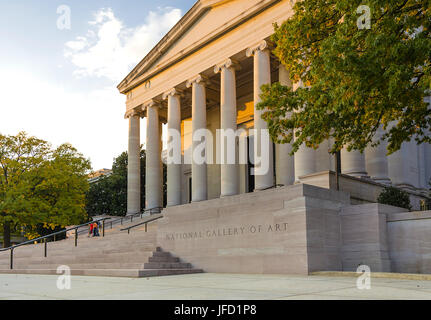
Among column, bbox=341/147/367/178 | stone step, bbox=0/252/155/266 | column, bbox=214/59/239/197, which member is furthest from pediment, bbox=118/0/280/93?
stone step, bbox=0/252/155/266

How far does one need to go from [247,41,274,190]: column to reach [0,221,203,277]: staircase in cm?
867

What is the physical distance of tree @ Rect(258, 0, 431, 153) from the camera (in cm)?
1269

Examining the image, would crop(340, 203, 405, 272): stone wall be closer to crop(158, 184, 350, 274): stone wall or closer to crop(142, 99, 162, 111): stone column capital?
crop(158, 184, 350, 274): stone wall

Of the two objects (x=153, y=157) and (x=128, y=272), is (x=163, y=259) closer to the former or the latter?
(x=128, y=272)

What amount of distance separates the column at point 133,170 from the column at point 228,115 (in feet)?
40.8

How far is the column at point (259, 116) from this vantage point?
96.4 feet

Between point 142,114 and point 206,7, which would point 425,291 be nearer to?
point 206,7

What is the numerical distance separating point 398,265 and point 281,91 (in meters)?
7.58

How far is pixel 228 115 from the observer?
1287 inches

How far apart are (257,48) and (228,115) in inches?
197

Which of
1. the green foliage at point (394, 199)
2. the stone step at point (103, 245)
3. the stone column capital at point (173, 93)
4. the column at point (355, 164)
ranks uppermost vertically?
the stone column capital at point (173, 93)

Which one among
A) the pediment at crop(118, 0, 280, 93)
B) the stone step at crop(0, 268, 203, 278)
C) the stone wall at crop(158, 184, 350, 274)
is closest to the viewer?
the stone step at crop(0, 268, 203, 278)

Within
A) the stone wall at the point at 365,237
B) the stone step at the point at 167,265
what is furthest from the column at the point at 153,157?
the stone wall at the point at 365,237

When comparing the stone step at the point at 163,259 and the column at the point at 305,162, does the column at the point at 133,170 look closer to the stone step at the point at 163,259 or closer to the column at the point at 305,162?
the column at the point at 305,162
